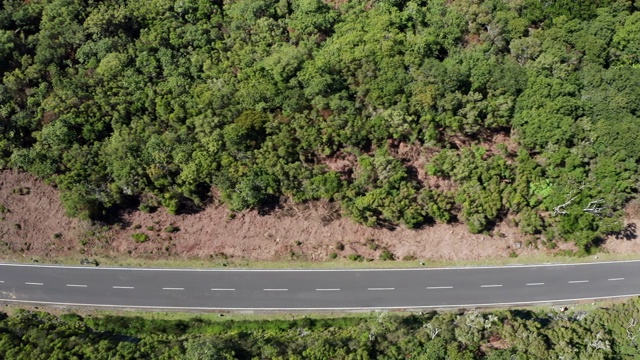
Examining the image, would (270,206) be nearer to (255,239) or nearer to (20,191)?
(255,239)

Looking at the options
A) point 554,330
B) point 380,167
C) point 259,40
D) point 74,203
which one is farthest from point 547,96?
point 74,203

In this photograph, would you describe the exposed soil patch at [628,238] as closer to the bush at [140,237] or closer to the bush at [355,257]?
the bush at [355,257]

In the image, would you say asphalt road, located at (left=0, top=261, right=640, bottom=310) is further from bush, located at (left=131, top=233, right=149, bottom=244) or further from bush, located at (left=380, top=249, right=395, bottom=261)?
bush, located at (left=131, top=233, right=149, bottom=244)

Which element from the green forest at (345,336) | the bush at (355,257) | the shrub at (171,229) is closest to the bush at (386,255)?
the bush at (355,257)

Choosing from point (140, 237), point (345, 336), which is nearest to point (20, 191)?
point (140, 237)

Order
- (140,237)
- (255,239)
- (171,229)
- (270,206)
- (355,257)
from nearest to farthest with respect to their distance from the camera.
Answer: (355,257) < (140,237) < (171,229) < (255,239) < (270,206)

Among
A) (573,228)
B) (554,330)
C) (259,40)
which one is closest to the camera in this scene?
(554,330)

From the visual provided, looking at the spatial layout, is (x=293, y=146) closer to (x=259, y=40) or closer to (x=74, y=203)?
Answer: (x=259, y=40)

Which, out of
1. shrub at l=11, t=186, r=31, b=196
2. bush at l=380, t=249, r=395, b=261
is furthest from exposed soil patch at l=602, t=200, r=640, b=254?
shrub at l=11, t=186, r=31, b=196
